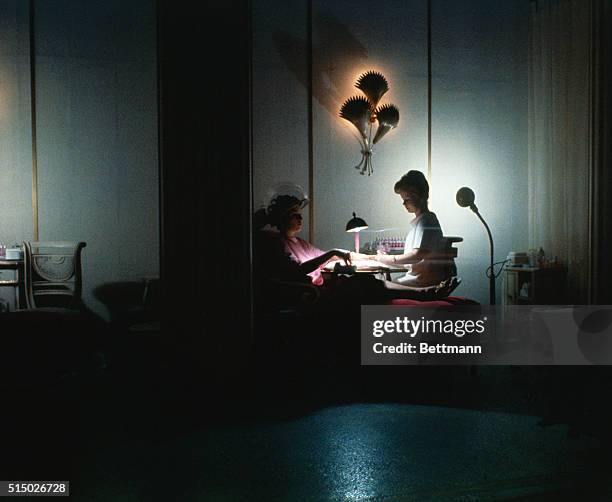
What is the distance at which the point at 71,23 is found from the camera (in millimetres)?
5012

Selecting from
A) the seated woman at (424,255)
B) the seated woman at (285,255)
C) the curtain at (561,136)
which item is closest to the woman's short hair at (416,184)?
the seated woman at (424,255)

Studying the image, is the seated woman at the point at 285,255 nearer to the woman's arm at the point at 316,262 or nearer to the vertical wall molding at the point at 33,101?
the woman's arm at the point at 316,262

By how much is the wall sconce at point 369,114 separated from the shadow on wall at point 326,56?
162 millimetres

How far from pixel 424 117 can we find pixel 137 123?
2.95 meters

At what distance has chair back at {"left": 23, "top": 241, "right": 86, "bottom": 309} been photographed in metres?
4.38

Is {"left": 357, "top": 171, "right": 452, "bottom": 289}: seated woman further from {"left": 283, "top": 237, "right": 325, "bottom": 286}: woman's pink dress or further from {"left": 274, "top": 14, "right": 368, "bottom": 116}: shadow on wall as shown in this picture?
{"left": 274, "top": 14, "right": 368, "bottom": 116}: shadow on wall

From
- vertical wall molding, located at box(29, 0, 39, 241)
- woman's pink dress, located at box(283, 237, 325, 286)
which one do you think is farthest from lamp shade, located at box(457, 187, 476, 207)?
vertical wall molding, located at box(29, 0, 39, 241)

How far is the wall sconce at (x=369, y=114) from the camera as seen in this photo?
5.34 m

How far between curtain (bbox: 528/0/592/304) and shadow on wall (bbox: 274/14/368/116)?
1937 millimetres

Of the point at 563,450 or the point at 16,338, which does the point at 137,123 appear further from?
the point at 563,450

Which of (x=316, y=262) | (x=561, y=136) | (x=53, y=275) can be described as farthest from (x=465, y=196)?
(x=53, y=275)

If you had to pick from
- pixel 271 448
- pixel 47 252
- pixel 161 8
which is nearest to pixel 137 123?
pixel 47 252

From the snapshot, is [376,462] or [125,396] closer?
[376,462]

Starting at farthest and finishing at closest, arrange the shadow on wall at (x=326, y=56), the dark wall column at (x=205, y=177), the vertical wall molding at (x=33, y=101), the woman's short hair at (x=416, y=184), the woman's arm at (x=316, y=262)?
the shadow on wall at (x=326, y=56) < the vertical wall molding at (x=33, y=101) < the woman's short hair at (x=416, y=184) < the woman's arm at (x=316, y=262) < the dark wall column at (x=205, y=177)
